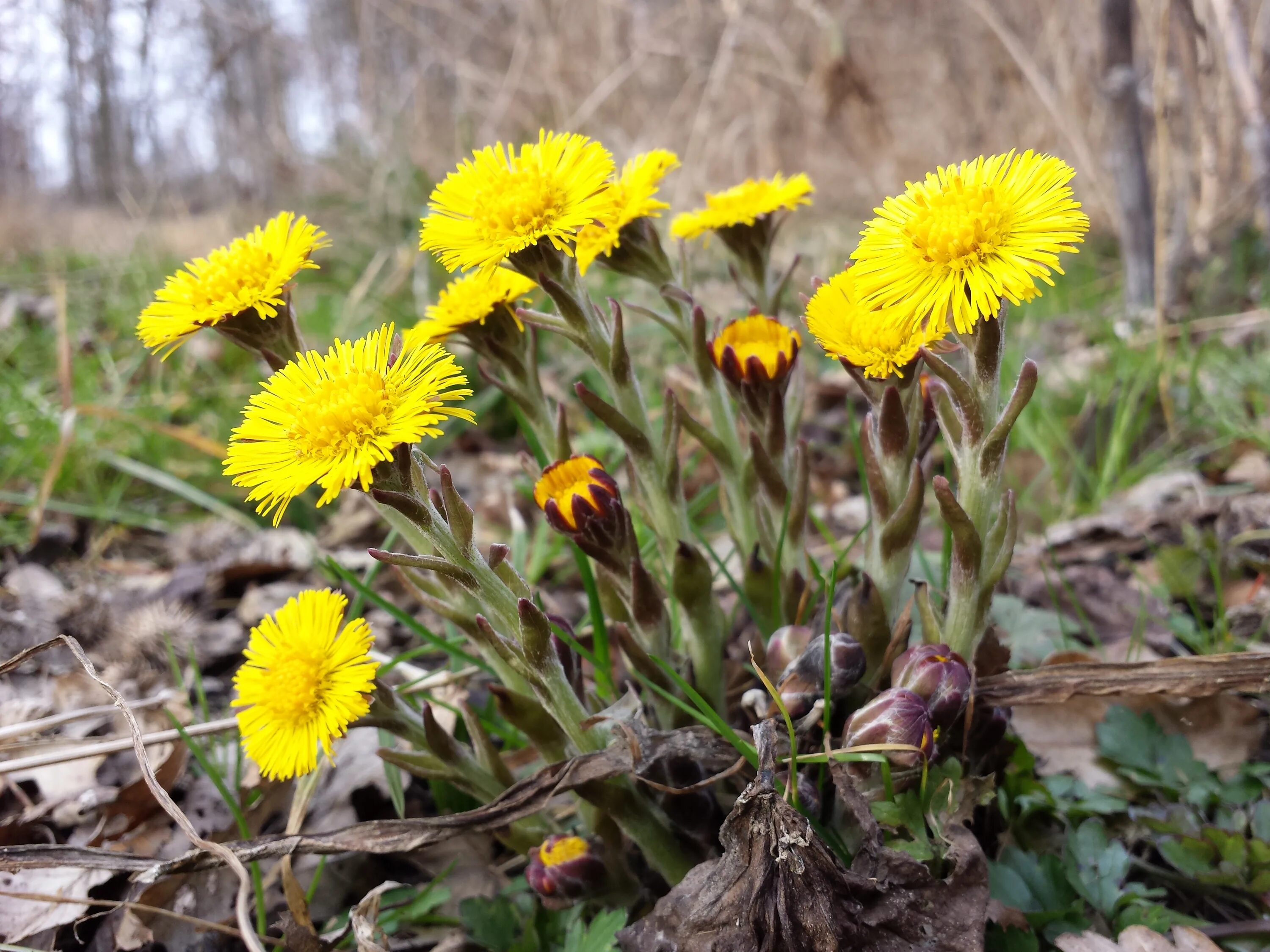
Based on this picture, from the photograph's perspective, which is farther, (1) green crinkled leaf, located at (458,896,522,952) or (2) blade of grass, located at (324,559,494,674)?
(2) blade of grass, located at (324,559,494,674)

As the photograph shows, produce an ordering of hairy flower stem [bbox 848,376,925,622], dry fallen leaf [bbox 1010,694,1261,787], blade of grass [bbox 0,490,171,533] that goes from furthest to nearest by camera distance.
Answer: blade of grass [bbox 0,490,171,533]
dry fallen leaf [bbox 1010,694,1261,787]
hairy flower stem [bbox 848,376,925,622]

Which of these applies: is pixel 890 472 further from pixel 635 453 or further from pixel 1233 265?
pixel 1233 265

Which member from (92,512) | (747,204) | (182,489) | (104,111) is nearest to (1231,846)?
(747,204)

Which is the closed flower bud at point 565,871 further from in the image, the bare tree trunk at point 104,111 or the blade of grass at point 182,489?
the bare tree trunk at point 104,111

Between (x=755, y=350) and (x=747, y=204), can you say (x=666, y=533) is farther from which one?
(x=747, y=204)

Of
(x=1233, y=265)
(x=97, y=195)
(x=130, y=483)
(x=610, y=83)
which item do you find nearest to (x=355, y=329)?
(x=130, y=483)

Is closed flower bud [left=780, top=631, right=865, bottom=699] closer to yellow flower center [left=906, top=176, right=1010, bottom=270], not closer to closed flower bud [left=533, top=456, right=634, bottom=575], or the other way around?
closed flower bud [left=533, top=456, right=634, bottom=575]

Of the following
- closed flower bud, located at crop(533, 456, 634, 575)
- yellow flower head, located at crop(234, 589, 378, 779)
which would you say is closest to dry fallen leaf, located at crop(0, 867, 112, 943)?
yellow flower head, located at crop(234, 589, 378, 779)
